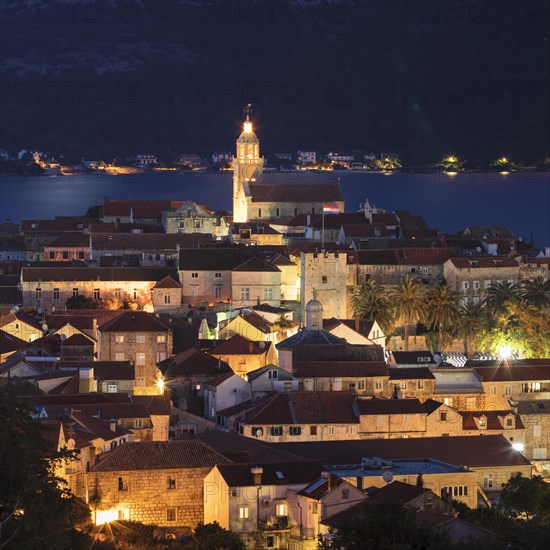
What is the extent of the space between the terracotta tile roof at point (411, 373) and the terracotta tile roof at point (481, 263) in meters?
13.8

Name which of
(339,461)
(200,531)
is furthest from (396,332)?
(200,531)

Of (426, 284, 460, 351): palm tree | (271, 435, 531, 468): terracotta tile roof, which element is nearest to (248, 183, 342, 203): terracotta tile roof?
Answer: (426, 284, 460, 351): palm tree

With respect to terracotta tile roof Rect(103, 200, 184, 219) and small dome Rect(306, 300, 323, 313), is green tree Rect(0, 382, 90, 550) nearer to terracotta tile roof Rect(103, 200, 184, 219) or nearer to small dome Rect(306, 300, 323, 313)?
small dome Rect(306, 300, 323, 313)

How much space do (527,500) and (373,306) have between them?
2151 cm

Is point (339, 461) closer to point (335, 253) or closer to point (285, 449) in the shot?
point (285, 449)

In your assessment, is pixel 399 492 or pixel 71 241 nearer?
pixel 399 492

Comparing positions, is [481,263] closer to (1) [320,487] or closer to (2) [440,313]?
(2) [440,313]

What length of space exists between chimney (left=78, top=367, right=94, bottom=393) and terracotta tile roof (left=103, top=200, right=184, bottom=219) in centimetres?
3736

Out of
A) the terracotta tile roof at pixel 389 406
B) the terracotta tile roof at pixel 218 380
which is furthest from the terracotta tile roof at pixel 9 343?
the terracotta tile roof at pixel 389 406

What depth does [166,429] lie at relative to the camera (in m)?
50.5

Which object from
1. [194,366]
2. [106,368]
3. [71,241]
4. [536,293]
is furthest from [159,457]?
[71,241]

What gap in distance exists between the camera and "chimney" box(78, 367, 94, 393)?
53156 mm

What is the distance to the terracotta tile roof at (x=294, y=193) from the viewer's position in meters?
91.8

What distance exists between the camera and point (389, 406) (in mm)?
52688
